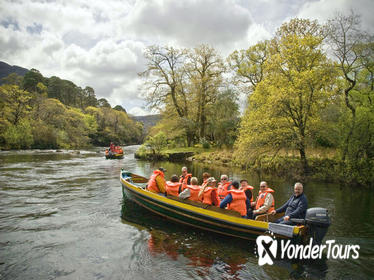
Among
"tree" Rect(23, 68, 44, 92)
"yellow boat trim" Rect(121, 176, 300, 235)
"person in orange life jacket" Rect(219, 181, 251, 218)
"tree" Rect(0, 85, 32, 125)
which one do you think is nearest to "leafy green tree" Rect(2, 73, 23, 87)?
"tree" Rect(23, 68, 44, 92)

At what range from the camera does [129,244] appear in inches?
286

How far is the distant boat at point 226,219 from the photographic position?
6.22 meters

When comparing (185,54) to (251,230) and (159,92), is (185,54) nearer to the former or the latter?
(159,92)

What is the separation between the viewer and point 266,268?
235 inches

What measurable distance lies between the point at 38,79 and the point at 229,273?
79962 mm

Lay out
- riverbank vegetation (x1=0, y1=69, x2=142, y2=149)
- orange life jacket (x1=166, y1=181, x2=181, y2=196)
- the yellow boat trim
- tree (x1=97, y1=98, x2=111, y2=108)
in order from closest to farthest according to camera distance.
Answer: the yellow boat trim
orange life jacket (x1=166, y1=181, x2=181, y2=196)
riverbank vegetation (x1=0, y1=69, x2=142, y2=149)
tree (x1=97, y1=98, x2=111, y2=108)

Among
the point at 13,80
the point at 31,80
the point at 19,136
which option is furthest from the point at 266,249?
the point at 13,80

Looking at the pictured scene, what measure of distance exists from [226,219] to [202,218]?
2.93ft

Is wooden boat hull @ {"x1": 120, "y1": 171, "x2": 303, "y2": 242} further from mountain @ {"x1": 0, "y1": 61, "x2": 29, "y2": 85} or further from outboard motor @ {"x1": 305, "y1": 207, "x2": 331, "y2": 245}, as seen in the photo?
mountain @ {"x1": 0, "y1": 61, "x2": 29, "y2": 85}

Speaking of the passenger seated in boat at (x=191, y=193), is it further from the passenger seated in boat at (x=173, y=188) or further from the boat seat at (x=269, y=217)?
the boat seat at (x=269, y=217)

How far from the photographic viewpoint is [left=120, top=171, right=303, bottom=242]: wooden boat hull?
6766 millimetres

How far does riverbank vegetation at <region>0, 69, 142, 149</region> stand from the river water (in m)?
31.0

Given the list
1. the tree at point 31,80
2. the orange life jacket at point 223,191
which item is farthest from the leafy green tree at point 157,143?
the tree at point 31,80

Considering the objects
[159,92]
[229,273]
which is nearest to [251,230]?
[229,273]
